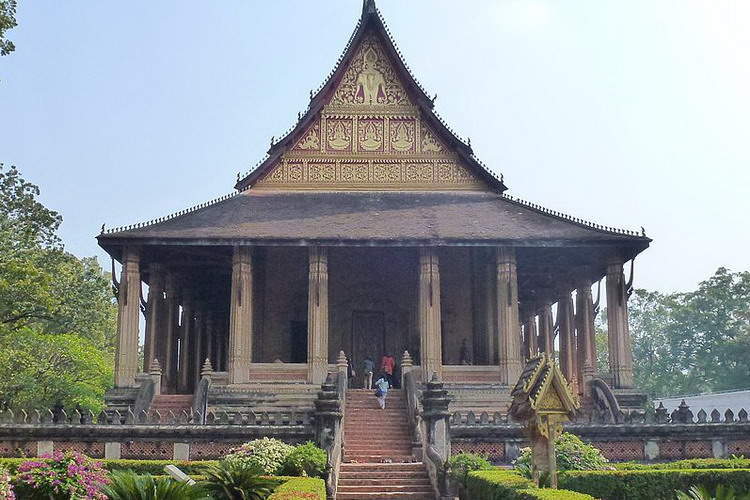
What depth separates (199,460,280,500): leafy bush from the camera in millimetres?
11945

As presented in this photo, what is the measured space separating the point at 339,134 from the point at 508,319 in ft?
28.3

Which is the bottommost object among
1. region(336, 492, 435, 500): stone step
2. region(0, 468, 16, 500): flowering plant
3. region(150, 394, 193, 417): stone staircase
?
region(336, 492, 435, 500): stone step

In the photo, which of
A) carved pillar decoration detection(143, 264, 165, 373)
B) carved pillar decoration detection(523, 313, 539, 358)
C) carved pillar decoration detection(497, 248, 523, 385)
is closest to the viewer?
carved pillar decoration detection(497, 248, 523, 385)

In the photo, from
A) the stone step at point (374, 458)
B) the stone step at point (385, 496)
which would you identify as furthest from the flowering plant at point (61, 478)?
the stone step at point (374, 458)

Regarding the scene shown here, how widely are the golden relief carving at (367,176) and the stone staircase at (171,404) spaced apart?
27.1ft

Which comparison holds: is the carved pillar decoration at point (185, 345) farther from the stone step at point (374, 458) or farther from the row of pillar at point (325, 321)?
the stone step at point (374, 458)

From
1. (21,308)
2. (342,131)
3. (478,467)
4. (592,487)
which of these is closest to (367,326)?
(342,131)

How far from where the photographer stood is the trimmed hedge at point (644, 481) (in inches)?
559

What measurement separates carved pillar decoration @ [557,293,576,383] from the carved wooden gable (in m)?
5.23

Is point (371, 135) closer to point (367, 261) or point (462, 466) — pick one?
point (367, 261)

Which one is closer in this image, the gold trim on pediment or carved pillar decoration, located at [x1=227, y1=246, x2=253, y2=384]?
carved pillar decoration, located at [x1=227, y1=246, x2=253, y2=384]

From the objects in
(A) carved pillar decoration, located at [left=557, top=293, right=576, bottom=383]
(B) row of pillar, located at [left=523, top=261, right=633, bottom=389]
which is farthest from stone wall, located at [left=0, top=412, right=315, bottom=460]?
(A) carved pillar decoration, located at [left=557, top=293, right=576, bottom=383]

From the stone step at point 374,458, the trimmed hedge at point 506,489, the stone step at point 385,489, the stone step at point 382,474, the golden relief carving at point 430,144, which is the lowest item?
the stone step at point 385,489

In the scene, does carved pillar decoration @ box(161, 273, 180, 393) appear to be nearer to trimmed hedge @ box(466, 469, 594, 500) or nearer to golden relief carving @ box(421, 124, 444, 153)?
golden relief carving @ box(421, 124, 444, 153)
